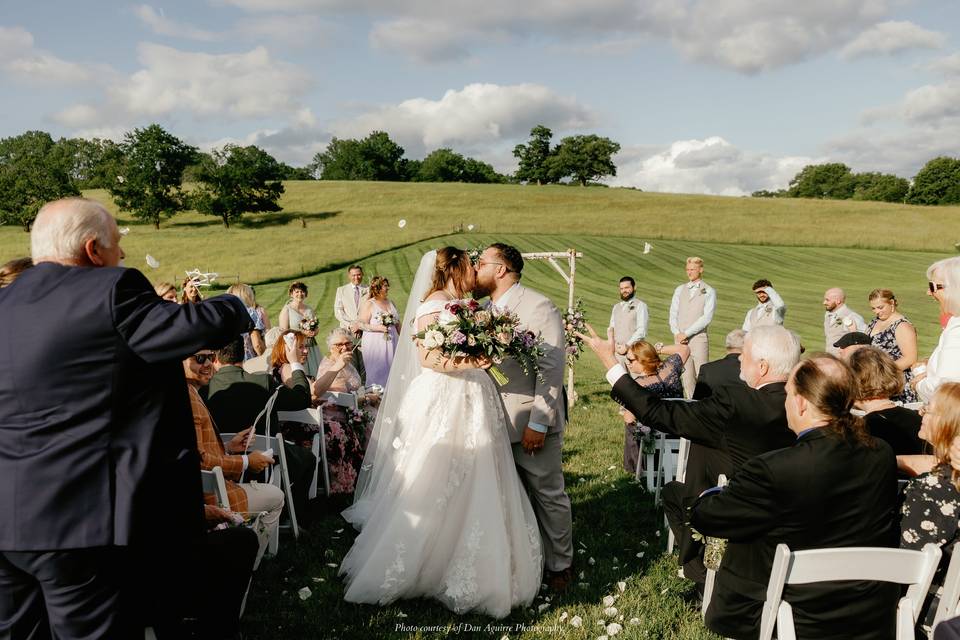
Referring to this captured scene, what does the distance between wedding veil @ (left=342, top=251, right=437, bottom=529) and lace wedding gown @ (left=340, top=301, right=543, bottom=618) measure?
4.30 feet

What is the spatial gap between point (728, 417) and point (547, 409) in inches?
51.7

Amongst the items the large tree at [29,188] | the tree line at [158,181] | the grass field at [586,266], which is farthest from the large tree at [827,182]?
the large tree at [29,188]

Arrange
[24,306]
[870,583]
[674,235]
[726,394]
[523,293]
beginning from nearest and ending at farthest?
1. [24,306]
2. [870,583]
3. [726,394]
4. [523,293]
5. [674,235]

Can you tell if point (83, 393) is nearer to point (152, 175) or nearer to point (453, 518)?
point (453, 518)

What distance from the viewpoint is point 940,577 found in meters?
3.42

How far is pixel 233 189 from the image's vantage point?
5744cm

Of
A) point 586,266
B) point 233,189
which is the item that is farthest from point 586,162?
point 586,266

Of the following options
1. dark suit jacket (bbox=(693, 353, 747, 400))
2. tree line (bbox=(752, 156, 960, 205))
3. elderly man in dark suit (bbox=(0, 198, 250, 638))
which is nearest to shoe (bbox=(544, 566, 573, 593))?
dark suit jacket (bbox=(693, 353, 747, 400))

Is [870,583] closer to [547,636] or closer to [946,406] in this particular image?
[946,406]

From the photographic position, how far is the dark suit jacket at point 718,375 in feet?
18.7

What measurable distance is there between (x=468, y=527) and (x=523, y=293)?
181 centimetres

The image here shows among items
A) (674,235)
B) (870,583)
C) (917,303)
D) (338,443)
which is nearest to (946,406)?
(870,583)

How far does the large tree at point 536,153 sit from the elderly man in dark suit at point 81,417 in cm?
10631

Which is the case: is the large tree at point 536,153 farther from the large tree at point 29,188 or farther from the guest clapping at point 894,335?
the guest clapping at point 894,335
